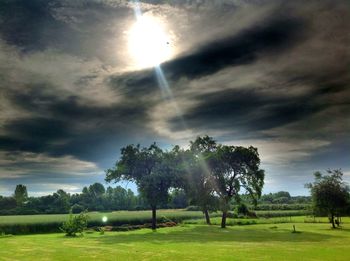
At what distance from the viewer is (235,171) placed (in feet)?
251

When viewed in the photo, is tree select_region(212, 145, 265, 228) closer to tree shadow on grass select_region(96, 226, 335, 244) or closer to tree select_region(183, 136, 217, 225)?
tree select_region(183, 136, 217, 225)

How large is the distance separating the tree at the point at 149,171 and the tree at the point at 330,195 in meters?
27.1

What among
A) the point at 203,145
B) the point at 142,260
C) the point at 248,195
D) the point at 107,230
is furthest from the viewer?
the point at 203,145

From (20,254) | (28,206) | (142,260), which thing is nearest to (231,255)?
(142,260)

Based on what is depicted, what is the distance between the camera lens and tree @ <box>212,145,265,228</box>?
7606cm

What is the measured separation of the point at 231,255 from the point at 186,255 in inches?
135

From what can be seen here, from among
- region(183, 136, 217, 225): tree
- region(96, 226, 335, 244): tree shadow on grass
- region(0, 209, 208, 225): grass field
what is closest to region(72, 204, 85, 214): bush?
region(0, 209, 208, 225): grass field

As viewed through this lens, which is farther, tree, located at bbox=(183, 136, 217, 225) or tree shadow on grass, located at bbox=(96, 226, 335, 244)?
tree, located at bbox=(183, 136, 217, 225)

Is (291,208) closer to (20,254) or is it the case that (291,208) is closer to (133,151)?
(133,151)

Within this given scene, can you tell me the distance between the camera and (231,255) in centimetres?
2758

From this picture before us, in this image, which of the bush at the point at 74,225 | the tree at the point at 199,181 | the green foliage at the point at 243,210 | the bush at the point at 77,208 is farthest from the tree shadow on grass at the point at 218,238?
the bush at the point at 77,208

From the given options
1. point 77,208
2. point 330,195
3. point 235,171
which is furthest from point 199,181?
point 77,208

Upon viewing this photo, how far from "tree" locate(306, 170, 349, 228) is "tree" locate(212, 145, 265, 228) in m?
11.7

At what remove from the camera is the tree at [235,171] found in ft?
250
